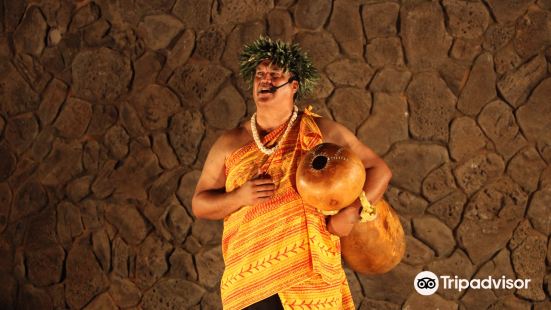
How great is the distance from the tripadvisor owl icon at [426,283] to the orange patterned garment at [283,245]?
1.54 metres

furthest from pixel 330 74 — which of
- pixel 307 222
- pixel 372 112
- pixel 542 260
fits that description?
pixel 307 222

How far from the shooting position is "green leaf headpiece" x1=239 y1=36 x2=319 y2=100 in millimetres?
2477

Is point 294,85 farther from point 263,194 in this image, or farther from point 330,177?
point 330,177

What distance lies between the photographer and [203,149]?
418cm

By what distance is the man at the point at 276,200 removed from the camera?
2.29m

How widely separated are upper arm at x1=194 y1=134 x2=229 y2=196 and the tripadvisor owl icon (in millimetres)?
1720

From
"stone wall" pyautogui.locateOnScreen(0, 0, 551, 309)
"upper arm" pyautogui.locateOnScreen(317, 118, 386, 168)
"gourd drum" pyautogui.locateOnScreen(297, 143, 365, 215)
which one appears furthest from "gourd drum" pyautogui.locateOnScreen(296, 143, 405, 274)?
"stone wall" pyautogui.locateOnScreen(0, 0, 551, 309)

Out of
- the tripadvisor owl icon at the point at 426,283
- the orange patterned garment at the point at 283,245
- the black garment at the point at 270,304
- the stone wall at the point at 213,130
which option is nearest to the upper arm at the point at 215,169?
the orange patterned garment at the point at 283,245

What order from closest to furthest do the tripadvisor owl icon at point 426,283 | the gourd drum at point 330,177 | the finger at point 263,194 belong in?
1. the gourd drum at point 330,177
2. the finger at point 263,194
3. the tripadvisor owl icon at point 426,283

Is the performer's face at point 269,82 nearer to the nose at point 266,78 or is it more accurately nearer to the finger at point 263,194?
the nose at point 266,78

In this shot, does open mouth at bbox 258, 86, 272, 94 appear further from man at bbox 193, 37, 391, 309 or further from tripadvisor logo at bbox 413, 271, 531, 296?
tripadvisor logo at bbox 413, 271, 531, 296

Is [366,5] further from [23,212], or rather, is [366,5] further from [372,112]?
[23,212]

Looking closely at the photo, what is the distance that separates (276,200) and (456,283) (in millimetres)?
1868

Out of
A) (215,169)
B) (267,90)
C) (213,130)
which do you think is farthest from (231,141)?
(213,130)
